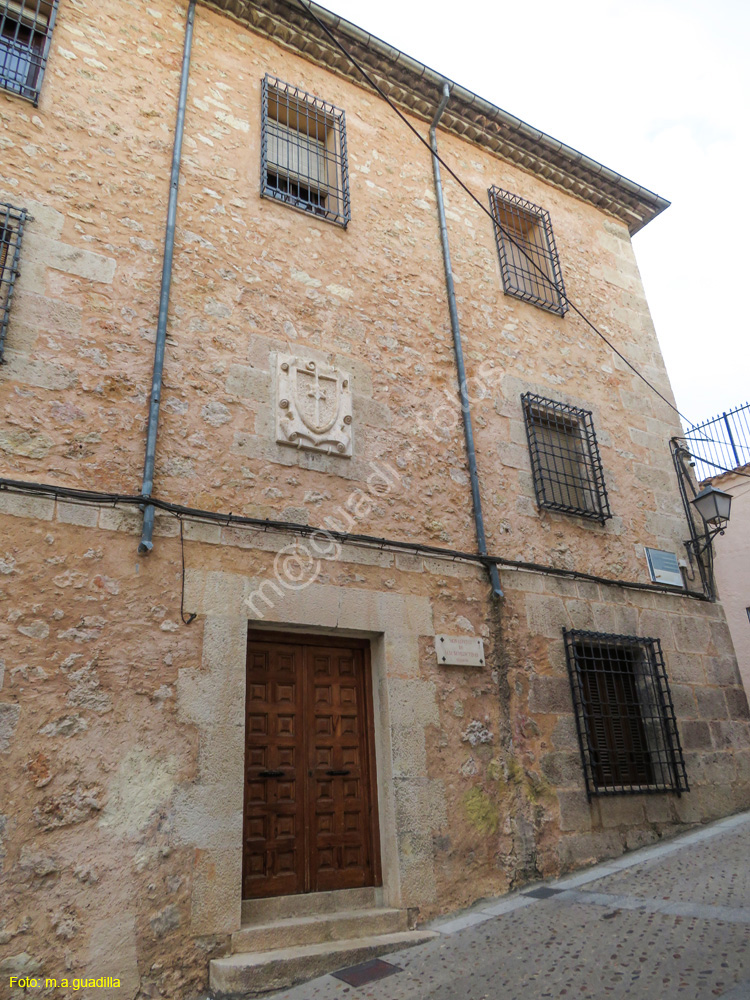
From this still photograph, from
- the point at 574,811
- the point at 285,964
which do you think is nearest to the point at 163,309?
the point at 285,964

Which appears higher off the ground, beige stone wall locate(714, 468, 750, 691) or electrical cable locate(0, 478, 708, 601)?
beige stone wall locate(714, 468, 750, 691)

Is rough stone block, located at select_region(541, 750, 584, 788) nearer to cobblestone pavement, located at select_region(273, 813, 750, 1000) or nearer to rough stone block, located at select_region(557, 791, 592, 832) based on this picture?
rough stone block, located at select_region(557, 791, 592, 832)

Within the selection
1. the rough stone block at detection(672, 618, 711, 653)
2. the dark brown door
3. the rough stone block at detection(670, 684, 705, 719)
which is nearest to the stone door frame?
the dark brown door

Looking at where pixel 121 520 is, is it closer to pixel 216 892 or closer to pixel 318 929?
pixel 216 892

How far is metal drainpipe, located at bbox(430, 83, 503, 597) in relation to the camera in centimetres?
Result: 528

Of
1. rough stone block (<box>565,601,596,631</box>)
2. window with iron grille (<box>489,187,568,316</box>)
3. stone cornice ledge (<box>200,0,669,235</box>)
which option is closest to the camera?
rough stone block (<box>565,601,596,631</box>)

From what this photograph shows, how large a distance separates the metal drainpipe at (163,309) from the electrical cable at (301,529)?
150 mm

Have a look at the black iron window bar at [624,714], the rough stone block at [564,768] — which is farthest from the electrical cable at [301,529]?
the rough stone block at [564,768]

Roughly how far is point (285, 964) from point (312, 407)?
10.8ft

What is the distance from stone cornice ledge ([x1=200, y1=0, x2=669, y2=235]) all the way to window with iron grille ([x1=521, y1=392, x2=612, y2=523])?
10.3 feet

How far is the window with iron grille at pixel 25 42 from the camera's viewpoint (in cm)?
489

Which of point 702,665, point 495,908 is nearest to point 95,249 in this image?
point 495,908

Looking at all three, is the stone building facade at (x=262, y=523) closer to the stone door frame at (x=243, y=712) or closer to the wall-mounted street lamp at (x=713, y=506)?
the stone door frame at (x=243, y=712)

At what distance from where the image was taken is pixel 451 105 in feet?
23.5
